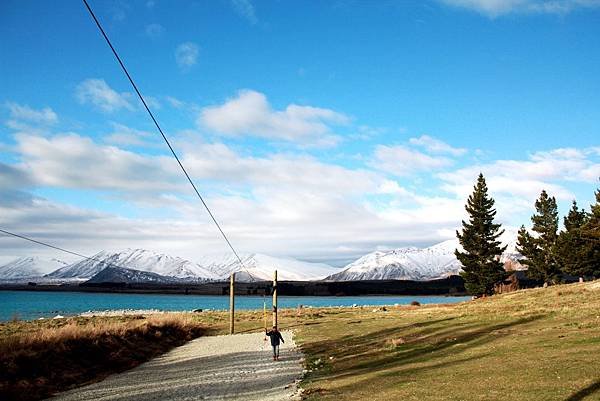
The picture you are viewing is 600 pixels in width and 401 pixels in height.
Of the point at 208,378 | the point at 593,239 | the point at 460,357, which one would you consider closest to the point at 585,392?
the point at 460,357

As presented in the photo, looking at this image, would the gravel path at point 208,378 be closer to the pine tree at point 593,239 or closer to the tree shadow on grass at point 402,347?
the tree shadow on grass at point 402,347

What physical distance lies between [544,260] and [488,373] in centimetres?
7844

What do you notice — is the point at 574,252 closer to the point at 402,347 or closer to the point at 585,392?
the point at 402,347

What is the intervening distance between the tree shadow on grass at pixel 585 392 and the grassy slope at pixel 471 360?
0.09ft

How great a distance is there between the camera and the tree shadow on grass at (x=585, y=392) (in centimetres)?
1312

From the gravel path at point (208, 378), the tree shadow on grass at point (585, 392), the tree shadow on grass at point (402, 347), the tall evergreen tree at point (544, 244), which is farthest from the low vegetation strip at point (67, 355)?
the tall evergreen tree at point (544, 244)

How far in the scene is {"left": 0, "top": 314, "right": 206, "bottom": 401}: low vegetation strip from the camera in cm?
2227

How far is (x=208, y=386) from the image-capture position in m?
22.0

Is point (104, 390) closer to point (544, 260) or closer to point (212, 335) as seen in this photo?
point (212, 335)

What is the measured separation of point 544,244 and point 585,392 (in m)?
83.3

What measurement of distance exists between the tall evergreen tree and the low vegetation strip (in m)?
70.5

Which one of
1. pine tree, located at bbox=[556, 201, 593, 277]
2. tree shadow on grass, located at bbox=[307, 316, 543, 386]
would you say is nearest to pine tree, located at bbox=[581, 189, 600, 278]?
pine tree, located at bbox=[556, 201, 593, 277]

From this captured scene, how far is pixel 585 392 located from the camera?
13.5m

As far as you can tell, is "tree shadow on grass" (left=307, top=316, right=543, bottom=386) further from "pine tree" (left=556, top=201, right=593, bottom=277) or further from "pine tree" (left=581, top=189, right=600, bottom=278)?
"pine tree" (left=556, top=201, right=593, bottom=277)
